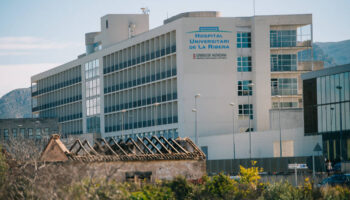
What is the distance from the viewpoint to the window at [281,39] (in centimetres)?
9731

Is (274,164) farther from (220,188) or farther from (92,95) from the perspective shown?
(92,95)

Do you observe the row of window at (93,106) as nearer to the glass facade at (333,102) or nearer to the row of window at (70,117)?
the row of window at (70,117)

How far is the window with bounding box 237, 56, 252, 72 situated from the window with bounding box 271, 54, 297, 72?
3.05m

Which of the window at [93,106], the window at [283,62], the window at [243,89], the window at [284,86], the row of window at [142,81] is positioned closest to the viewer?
the window at [243,89]

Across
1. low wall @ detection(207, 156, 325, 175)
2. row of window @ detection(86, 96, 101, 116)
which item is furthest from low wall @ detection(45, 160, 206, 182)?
row of window @ detection(86, 96, 101, 116)

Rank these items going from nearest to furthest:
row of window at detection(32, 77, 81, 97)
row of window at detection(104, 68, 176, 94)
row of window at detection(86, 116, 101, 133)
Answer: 1. row of window at detection(104, 68, 176, 94)
2. row of window at detection(86, 116, 101, 133)
3. row of window at detection(32, 77, 81, 97)

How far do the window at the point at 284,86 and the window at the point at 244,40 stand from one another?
5.92 metres

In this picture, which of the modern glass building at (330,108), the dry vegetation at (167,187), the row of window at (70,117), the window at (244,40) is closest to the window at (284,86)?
the window at (244,40)

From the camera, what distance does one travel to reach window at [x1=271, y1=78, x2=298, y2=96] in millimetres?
97562

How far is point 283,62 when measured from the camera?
322 feet

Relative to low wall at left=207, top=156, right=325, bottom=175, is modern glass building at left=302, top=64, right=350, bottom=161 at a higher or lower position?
higher

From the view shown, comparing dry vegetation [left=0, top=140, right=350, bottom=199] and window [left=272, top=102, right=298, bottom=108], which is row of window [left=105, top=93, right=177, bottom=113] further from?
dry vegetation [left=0, top=140, right=350, bottom=199]

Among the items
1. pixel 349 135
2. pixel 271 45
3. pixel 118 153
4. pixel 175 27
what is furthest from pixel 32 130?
pixel 118 153

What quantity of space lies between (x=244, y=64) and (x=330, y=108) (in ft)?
92.2
